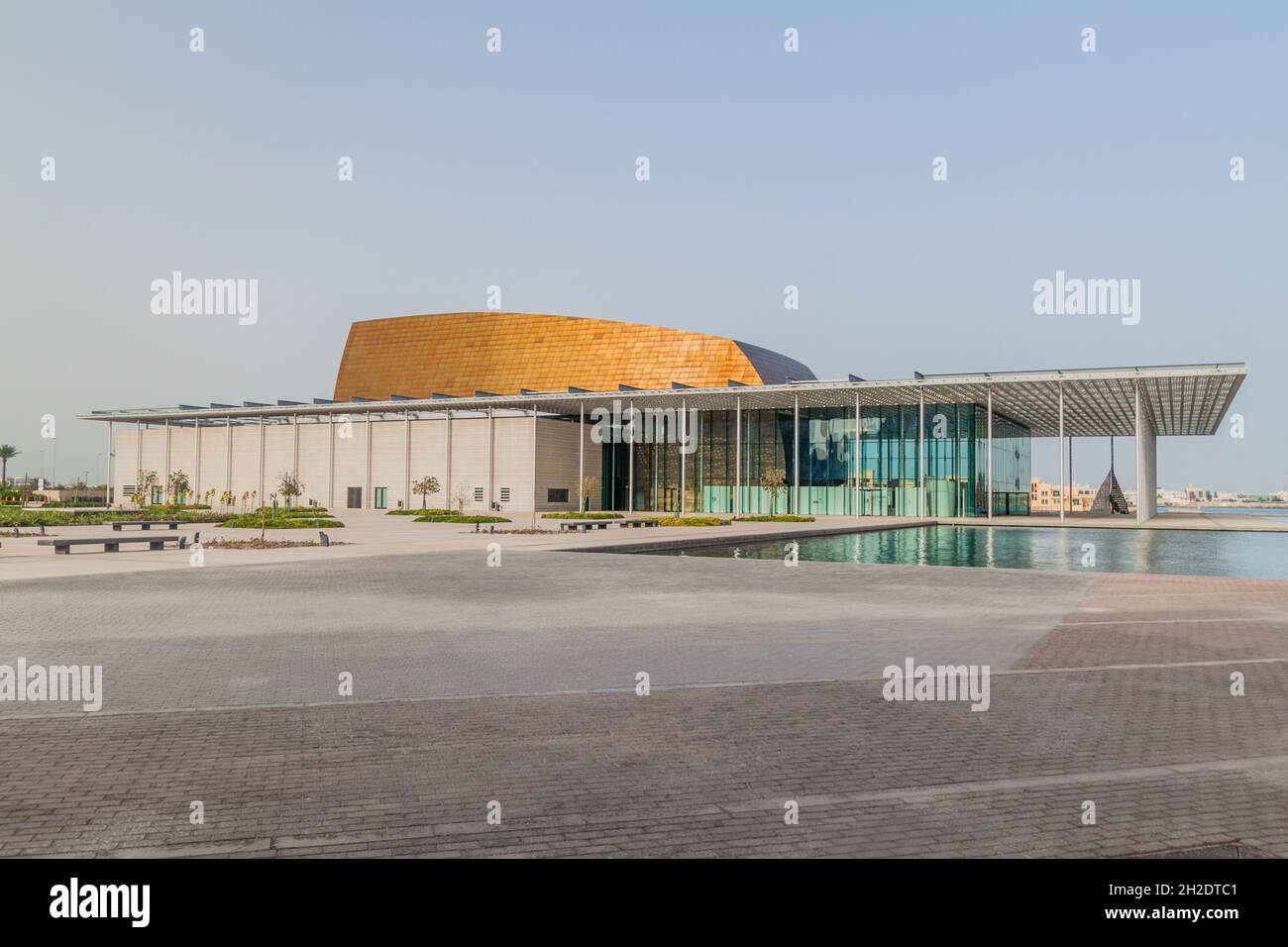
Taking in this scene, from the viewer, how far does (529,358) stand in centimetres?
7819

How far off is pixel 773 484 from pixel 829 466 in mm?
4307

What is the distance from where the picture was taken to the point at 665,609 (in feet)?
43.1

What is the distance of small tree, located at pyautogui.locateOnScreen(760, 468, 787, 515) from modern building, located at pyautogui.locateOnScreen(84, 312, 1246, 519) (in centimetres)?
25

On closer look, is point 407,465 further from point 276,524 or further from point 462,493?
point 276,524

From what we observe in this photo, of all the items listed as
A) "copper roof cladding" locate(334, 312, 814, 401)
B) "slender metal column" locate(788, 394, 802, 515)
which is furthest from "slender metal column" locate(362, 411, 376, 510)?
"slender metal column" locate(788, 394, 802, 515)

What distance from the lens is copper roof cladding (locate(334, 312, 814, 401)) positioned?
71625mm

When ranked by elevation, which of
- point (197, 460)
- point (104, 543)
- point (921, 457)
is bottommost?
point (104, 543)

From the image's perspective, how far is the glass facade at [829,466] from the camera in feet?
180

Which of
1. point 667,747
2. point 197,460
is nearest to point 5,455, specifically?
point 197,460

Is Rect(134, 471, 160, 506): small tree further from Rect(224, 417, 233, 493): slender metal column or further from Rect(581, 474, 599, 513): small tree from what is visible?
Rect(581, 474, 599, 513): small tree

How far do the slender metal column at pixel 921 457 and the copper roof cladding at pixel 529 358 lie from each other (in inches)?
628

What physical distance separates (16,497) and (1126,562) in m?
56.9
